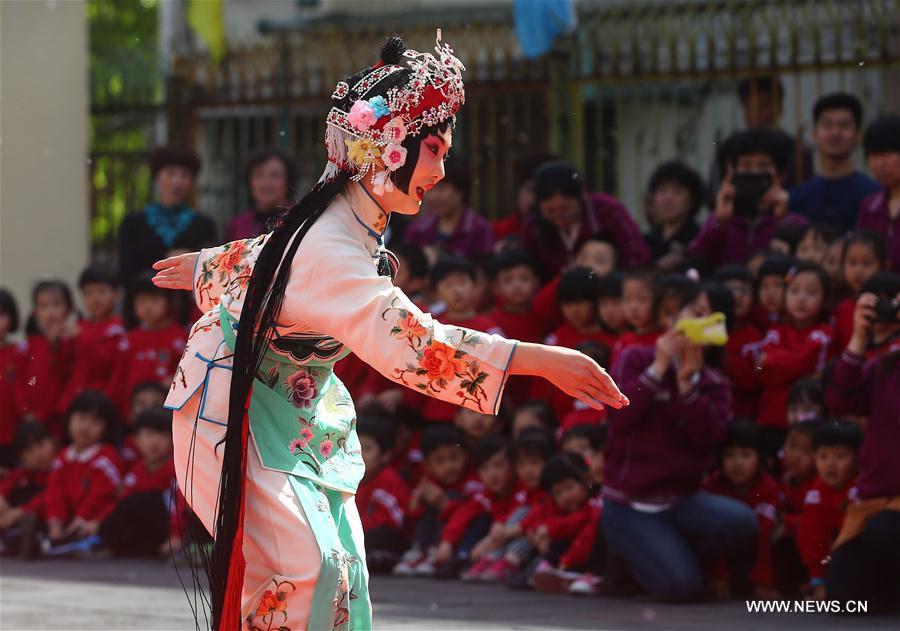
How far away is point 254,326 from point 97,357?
557 cm

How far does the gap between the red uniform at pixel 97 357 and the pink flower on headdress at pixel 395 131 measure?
5.57 metres

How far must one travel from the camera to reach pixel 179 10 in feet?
50.8

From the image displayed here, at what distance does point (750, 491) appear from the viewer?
21.9 ft

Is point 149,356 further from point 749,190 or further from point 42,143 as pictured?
point 749,190

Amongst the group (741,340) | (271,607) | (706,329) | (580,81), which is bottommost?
(271,607)

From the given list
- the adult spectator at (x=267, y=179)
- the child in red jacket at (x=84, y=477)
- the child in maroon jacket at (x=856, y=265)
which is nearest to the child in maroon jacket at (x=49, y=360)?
the child in red jacket at (x=84, y=477)

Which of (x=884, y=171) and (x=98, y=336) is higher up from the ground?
(x=884, y=171)

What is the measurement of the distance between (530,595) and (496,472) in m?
0.76

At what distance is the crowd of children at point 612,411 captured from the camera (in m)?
6.30

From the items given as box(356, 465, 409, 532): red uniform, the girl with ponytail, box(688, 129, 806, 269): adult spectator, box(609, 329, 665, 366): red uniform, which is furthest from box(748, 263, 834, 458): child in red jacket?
the girl with ponytail

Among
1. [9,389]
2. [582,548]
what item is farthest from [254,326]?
[9,389]

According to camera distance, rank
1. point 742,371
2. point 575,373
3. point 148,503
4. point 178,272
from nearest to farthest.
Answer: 1. point 575,373
2. point 178,272
3. point 742,371
4. point 148,503

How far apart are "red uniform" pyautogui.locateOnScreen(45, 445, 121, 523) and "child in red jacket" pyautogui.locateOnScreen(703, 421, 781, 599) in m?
3.60

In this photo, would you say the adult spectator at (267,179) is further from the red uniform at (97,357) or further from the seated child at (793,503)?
the seated child at (793,503)
